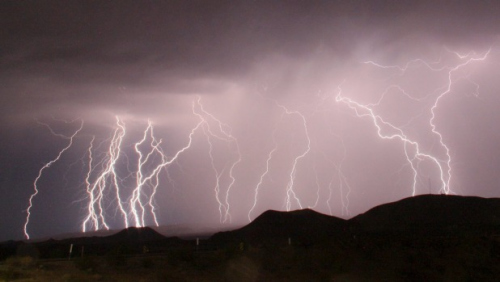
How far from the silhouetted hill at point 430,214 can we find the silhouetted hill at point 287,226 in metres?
2.44

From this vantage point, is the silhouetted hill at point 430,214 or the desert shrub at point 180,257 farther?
the silhouetted hill at point 430,214

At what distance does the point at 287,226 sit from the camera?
4856 cm

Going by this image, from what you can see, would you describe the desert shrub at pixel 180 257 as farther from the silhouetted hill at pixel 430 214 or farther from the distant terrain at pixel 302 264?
the silhouetted hill at pixel 430 214

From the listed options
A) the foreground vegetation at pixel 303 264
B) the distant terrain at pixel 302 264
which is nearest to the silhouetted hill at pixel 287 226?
the distant terrain at pixel 302 264

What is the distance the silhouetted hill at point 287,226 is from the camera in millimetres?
45594

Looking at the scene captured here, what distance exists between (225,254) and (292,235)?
74.2ft

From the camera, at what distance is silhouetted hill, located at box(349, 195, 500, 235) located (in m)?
44.6

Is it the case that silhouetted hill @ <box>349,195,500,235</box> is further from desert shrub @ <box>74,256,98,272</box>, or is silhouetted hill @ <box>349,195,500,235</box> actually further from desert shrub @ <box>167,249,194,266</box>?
desert shrub @ <box>74,256,98,272</box>

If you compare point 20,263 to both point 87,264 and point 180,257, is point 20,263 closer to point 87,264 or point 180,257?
point 87,264

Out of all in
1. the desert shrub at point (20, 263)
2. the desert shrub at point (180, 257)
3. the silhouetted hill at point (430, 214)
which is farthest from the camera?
the silhouetted hill at point (430, 214)

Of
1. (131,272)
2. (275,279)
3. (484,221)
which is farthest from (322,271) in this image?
(484,221)

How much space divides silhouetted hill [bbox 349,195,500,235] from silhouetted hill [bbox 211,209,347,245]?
96.1 inches

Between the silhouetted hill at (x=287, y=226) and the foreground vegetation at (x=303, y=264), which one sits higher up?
the silhouetted hill at (x=287, y=226)

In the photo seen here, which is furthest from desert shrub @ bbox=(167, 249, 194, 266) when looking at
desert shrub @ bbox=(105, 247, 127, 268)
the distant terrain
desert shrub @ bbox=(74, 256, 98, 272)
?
desert shrub @ bbox=(74, 256, 98, 272)
